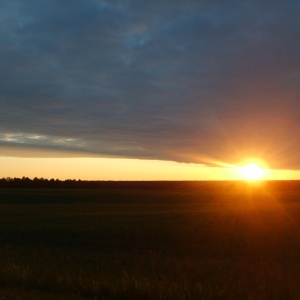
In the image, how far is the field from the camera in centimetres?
1134

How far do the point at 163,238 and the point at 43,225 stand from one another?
841 centimetres

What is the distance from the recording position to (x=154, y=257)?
20.7 meters

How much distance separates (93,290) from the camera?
1121 centimetres

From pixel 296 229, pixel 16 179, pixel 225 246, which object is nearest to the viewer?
pixel 225 246

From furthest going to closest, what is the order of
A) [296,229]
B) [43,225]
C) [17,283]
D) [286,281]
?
1. [43,225]
2. [296,229]
3. [286,281]
4. [17,283]

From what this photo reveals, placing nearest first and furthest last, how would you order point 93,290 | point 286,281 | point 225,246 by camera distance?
point 93,290, point 286,281, point 225,246

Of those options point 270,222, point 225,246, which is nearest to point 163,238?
point 225,246

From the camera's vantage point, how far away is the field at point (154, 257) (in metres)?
11.3

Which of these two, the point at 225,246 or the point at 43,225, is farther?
the point at 43,225

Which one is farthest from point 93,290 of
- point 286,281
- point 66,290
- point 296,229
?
point 296,229

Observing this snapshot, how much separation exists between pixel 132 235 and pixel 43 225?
22.2 ft

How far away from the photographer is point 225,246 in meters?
25.9

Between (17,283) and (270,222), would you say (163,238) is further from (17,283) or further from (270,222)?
(17,283)

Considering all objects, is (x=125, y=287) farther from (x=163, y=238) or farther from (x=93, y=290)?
(x=163, y=238)
